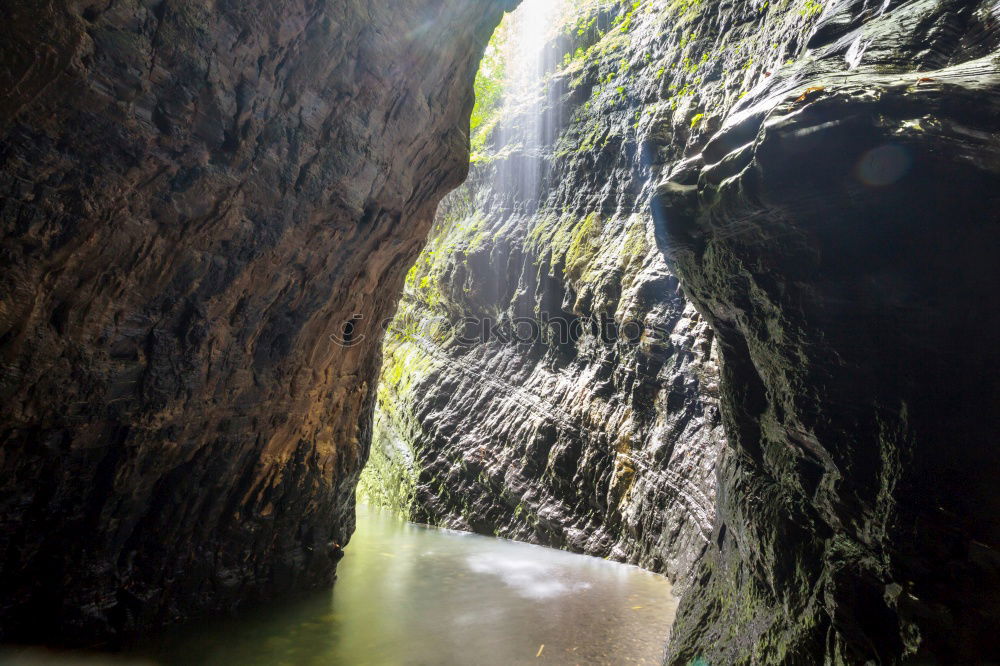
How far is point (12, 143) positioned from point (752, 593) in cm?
625

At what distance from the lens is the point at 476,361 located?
51.5ft

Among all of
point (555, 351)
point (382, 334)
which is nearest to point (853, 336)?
point (382, 334)

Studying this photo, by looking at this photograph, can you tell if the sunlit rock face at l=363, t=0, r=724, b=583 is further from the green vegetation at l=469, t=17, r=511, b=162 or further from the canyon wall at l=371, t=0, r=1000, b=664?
the canyon wall at l=371, t=0, r=1000, b=664

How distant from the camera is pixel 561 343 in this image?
43.9ft

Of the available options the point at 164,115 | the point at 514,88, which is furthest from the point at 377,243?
the point at 514,88

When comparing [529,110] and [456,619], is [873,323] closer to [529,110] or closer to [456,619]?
[456,619]

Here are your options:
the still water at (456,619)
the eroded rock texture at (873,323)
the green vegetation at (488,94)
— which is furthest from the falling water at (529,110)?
the eroded rock texture at (873,323)

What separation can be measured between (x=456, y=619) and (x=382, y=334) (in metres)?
4.21

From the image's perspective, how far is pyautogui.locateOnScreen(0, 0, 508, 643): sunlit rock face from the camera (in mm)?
3877

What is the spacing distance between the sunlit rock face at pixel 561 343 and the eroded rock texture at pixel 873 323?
497 centimetres

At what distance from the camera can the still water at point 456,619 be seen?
5312 millimetres

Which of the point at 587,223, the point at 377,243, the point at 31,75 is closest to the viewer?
the point at 31,75

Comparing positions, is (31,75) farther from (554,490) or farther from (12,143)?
(554,490)

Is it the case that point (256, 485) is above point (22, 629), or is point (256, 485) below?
above
